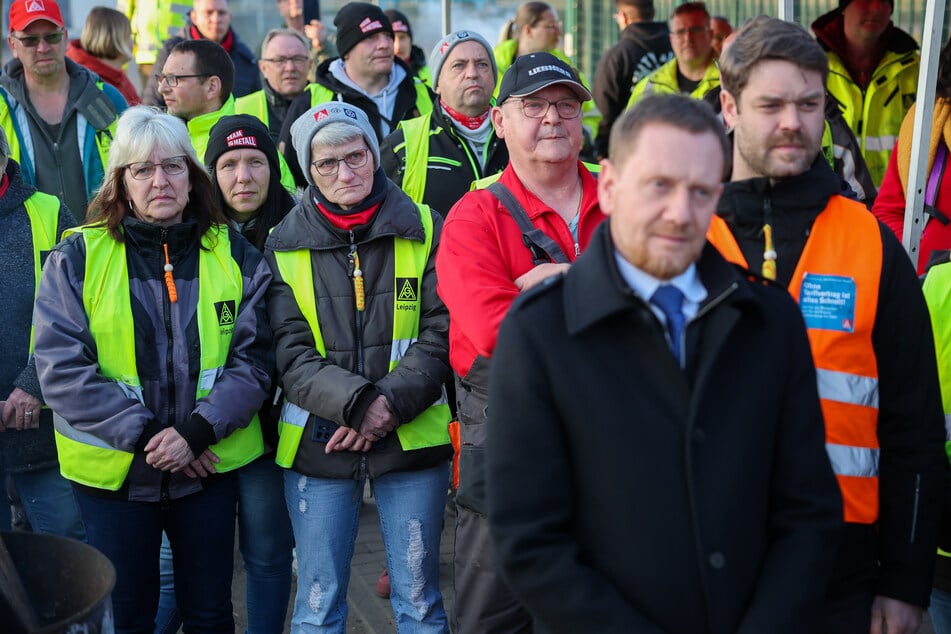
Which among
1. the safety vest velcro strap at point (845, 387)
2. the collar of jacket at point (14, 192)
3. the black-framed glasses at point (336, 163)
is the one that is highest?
the black-framed glasses at point (336, 163)

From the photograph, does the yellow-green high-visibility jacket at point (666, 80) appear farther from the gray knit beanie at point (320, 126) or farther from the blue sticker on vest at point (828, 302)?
the blue sticker on vest at point (828, 302)

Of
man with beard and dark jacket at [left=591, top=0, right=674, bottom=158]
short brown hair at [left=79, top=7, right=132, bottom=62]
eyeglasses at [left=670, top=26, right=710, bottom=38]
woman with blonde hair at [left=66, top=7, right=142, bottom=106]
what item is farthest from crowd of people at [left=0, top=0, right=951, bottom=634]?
man with beard and dark jacket at [left=591, top=0, right=674, bottom=158]

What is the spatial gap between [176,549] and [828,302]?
2.32m

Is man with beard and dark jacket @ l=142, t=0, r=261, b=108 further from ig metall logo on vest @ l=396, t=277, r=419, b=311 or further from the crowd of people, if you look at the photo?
ig metall logo on vest @ l=396, t=277, r=419, b=311

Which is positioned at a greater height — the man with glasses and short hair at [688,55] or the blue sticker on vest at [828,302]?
the man with glasses and short hair at [688,55]

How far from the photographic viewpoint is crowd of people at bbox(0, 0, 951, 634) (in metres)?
2.12

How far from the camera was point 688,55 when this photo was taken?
731 centimetres

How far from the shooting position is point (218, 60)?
565 cm

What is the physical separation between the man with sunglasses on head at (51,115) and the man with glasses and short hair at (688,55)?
3467mm

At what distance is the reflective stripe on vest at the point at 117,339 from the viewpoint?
3557mm

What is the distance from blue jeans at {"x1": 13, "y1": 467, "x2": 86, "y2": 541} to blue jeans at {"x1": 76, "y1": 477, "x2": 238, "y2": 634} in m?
0.73

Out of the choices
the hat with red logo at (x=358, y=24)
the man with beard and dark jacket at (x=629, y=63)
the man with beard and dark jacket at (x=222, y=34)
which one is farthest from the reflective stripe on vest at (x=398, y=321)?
the man with beard and dark jacket at (x=629, y=63)

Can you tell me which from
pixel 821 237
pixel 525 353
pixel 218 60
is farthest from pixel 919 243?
pixel 218 60

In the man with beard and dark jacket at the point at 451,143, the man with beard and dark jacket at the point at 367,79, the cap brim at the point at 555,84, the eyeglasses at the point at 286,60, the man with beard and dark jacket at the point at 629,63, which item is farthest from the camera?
the man with beard and dark jacket at the point at 629,63
